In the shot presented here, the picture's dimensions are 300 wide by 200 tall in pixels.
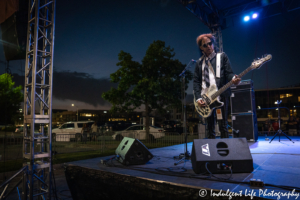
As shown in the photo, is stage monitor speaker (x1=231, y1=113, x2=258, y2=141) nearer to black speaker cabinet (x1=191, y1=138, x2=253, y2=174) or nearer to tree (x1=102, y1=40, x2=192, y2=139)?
black speaker cabinet (x1=191, y1=138, x2=253, y2=174)

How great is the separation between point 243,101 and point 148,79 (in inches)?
287

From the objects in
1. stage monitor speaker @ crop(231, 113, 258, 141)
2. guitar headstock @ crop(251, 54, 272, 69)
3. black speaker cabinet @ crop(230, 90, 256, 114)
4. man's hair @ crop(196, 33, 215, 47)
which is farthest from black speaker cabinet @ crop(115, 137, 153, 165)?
black speaker cabinet @ crop(230, 90, 256, 114)

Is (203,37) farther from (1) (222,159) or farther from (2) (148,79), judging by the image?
(2) (148,79)

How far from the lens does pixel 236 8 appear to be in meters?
9.11

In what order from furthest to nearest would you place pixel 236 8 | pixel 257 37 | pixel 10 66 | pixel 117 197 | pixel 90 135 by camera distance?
pixel 257 37, pixel 90 135, pixel 236 8, pixel 10 66, pixel 117 197

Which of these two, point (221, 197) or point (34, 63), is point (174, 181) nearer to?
point (221, 197)

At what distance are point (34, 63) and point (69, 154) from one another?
23.1 feet

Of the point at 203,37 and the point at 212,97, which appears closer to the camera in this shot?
the point at 212,97

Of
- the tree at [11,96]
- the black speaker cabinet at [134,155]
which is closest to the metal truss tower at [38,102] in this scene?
the black speaker cabinet at [134,155]

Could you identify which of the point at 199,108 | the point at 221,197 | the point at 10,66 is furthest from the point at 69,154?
the point at 221,197

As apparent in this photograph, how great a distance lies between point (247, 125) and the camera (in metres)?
6.64

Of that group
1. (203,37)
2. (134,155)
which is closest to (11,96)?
(134,155)

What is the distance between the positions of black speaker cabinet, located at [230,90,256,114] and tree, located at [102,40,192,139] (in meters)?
6.36

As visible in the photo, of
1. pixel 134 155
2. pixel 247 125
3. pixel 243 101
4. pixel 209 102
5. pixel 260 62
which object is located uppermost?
pixel 260 62
